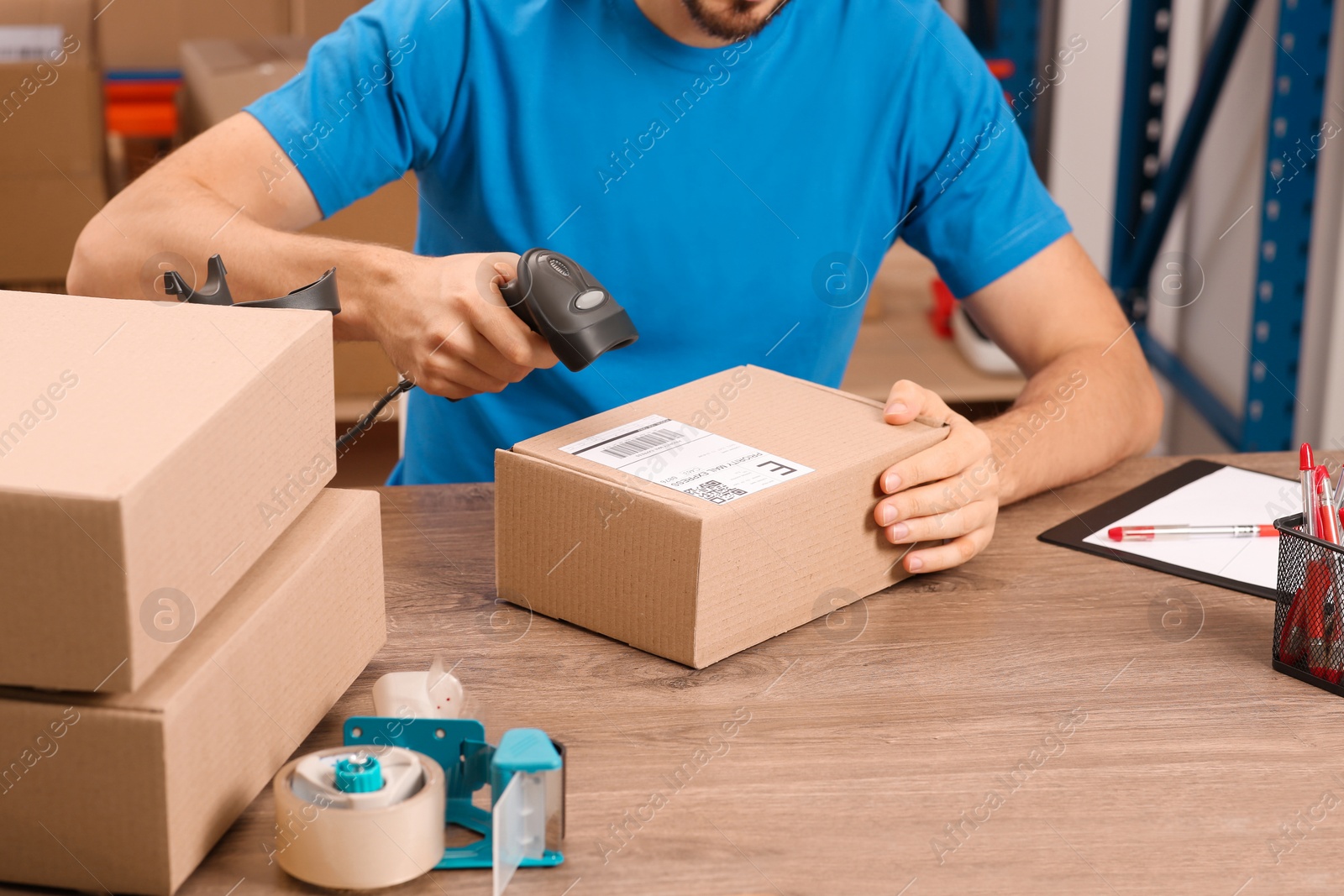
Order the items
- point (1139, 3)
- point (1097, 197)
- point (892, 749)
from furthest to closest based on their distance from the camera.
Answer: point (1097, 197)
point (1139, 3)
point (892, 749)

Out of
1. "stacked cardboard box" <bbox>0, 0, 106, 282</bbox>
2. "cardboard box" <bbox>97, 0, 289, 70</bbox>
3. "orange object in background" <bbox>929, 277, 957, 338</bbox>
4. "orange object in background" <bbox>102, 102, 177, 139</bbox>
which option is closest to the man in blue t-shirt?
"stacked cardboard box" <bbox>0, 0, 106, 282</bbox>

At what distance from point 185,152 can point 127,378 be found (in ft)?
2.20

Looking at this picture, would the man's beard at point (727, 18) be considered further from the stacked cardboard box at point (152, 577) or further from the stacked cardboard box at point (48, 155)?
the stacked cardboard box at point (48, 155)

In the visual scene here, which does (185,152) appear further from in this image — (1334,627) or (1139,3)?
(1139,3)

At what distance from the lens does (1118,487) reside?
1.21 metres

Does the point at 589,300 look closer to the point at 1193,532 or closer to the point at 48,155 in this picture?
the point at 1193,532

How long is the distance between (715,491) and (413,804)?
1.03ft

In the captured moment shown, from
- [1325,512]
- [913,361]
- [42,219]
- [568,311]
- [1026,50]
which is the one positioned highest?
[1026,50]

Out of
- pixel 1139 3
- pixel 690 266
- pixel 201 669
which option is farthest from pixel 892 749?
pixel 1139 3

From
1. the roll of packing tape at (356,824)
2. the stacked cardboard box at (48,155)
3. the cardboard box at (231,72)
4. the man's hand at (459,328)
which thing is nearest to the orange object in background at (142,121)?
the cardboard box at (231,72)

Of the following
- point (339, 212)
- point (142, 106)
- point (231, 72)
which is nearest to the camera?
point (339, 212)

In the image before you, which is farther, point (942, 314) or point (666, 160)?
point (942, 314)

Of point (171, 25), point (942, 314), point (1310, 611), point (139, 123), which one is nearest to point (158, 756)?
point (1310, 611)

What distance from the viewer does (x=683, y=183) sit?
137cm
